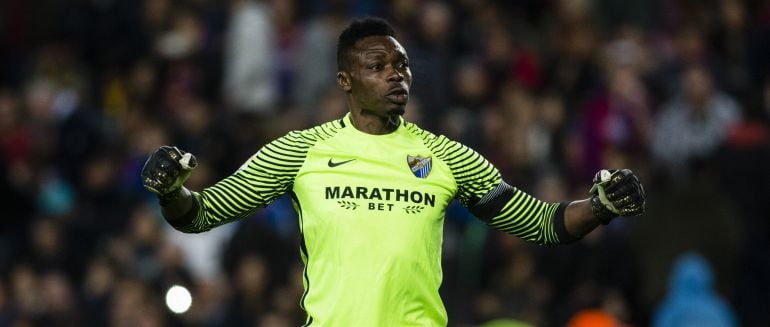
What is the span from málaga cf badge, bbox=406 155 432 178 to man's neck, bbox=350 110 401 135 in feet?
0.67

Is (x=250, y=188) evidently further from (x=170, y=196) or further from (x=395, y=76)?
(x=395, y=76)

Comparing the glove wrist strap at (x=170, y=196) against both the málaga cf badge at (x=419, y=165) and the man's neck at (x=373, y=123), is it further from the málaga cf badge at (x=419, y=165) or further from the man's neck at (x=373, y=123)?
the málaga cf badge at (x=419, y=165)

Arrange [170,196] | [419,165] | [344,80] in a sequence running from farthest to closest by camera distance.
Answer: [344,80]
[419,165]
[170,196]

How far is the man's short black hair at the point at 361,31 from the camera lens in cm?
659

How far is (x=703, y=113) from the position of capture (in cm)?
1255

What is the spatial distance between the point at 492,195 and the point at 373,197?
563 millimetres

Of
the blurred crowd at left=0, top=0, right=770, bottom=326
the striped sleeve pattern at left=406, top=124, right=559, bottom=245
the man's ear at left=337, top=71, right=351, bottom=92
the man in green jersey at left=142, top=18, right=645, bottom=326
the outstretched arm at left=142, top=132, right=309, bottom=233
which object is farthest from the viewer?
the blurred crowd at left=0, top=0, right=770, bottom=326

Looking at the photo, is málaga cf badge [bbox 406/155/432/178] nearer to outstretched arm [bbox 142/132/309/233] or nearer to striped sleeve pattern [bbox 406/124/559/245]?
striped sleeve pattern [bbox 406/124/559/245]

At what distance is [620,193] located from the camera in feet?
20.4

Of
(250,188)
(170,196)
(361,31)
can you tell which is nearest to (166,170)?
(170,196)

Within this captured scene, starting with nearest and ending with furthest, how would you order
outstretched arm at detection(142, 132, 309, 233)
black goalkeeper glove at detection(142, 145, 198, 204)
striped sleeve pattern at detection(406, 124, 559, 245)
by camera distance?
1. black goalkeeper glove at detection(142, 145, 198, 204)
2. outstretched arm at detection(142, 132, 309, 233)
3. striped sleeve pattern at detection(406, 124, 559, 245)

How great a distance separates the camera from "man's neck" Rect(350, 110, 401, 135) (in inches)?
261

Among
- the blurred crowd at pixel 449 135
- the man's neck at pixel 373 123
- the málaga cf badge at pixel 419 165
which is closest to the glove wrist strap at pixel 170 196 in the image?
the man's neck at pixel 373 123

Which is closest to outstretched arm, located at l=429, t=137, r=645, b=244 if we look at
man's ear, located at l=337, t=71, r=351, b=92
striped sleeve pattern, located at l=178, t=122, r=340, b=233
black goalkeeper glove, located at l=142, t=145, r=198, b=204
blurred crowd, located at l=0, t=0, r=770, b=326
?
man's ear, located at l=337, t=71, r=351, b=92
